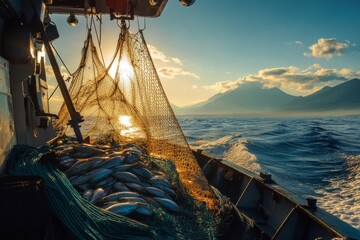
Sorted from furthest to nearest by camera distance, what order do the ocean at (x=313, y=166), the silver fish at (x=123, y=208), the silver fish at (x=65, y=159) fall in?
the ocean at (x=313, y=166) < the silver fish at (x=65, y=159) < the silver fish at (x=123, y=208)

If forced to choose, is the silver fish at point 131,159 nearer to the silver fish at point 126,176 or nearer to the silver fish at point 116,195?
the silver fish at point 126,176

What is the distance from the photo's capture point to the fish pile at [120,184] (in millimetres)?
3916

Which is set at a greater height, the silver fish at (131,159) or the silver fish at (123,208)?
the silver fish at (131,159)

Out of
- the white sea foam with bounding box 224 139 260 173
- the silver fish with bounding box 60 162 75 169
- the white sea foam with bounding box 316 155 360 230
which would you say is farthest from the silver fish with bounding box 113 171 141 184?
the white sea foam with bounding box 224 139 260 173

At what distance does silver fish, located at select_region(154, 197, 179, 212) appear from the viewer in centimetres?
432

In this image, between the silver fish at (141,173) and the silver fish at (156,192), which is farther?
the silver fish at (141,173)

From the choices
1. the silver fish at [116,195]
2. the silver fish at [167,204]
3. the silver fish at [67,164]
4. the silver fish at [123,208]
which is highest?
the silver fish at [67,164]

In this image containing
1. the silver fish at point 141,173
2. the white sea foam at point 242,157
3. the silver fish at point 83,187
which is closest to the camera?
the silver fish at point 83,187

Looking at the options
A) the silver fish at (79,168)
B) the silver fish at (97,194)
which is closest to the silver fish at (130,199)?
the silver fish at (97,194)

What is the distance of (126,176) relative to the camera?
4.60 metres

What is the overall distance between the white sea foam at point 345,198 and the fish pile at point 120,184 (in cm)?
665

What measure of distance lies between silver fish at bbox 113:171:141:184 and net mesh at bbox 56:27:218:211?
1.48m

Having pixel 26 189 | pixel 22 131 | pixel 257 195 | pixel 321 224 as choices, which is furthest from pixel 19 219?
pixel 257 195

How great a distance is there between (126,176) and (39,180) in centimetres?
211
